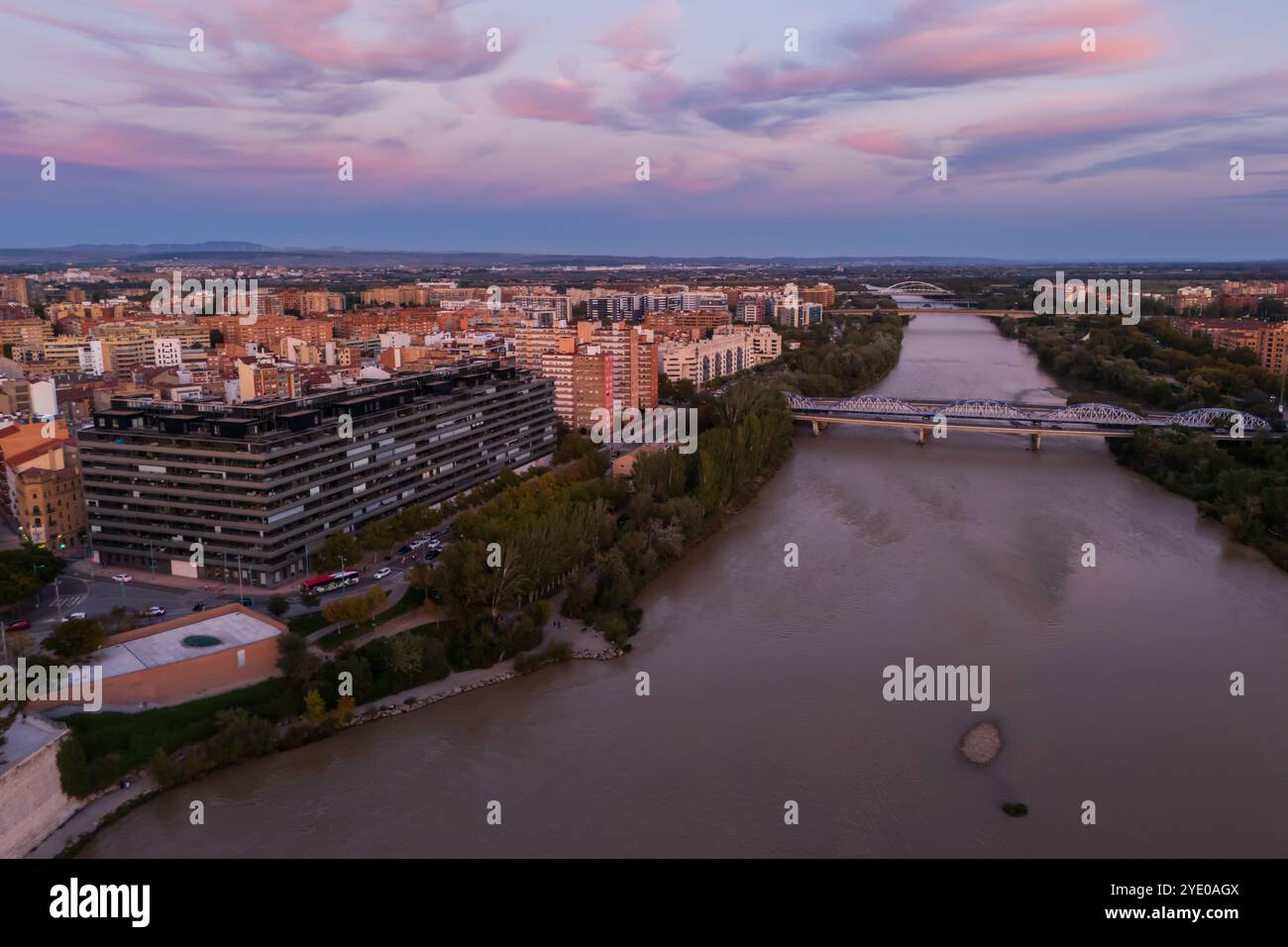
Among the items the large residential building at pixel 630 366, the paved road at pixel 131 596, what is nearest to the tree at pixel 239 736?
the paved road at pixel 131 596

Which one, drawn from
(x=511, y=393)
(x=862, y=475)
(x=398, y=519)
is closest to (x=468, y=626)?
(x=398, y=519)

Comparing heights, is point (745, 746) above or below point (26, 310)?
below

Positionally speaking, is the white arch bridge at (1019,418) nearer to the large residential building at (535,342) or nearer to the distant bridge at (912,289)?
the large residential building at (535,342)

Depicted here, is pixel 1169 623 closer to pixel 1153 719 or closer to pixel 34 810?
pixel 1153 719

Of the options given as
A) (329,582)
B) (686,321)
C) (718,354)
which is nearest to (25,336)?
(718,354)

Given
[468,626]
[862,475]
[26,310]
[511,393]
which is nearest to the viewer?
[468,626]

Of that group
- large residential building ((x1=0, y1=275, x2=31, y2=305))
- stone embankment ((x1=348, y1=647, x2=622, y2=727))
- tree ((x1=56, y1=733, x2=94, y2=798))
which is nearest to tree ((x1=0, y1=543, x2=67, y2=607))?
tree ((x1=56, y1=733, x2=94, y2=798))

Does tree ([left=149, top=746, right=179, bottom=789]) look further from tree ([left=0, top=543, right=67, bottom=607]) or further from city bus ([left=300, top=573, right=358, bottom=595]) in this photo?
tree ([left=0, top=543, right=67, bottom=607])
